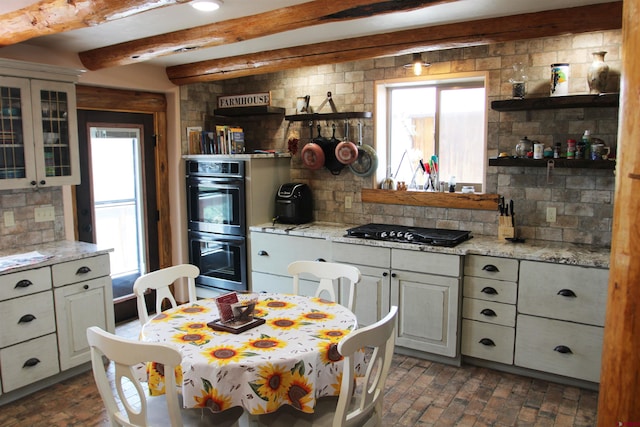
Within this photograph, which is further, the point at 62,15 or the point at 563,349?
the point at 563,349

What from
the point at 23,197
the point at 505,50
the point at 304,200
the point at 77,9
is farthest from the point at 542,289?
the point at 23,197

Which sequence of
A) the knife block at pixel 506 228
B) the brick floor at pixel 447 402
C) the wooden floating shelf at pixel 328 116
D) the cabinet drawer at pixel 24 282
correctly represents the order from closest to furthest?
the brick floor at pixel 447 402 < the cabinet drawer at pixel 24 282 < the knife block at pixel 506 228 < the wooden floating shelf at pixel 328 116

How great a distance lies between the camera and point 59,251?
3395 mm

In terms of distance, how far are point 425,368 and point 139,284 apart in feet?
6.65

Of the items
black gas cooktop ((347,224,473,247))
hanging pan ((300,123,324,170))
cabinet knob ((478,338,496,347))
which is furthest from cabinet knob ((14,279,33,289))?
cabinet knob ((478,338,496,347))

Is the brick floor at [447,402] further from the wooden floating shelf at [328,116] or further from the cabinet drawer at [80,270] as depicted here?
the wooden floating shelf at [328,116]

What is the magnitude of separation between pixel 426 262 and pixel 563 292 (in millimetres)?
876

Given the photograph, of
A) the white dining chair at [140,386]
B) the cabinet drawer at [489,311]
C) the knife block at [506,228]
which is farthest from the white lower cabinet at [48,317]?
the knife block at [506,228]

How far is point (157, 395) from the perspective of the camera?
2061 millimetres

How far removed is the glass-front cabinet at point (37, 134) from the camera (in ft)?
10.5

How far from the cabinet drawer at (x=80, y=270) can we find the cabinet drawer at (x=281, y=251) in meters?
1.27

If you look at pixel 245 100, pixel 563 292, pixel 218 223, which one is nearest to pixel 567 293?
pixel 563 292

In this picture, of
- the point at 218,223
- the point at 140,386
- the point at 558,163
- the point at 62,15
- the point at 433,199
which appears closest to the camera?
the point at 140,386

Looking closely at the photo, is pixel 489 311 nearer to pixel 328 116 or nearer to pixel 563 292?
pixel 563 292
